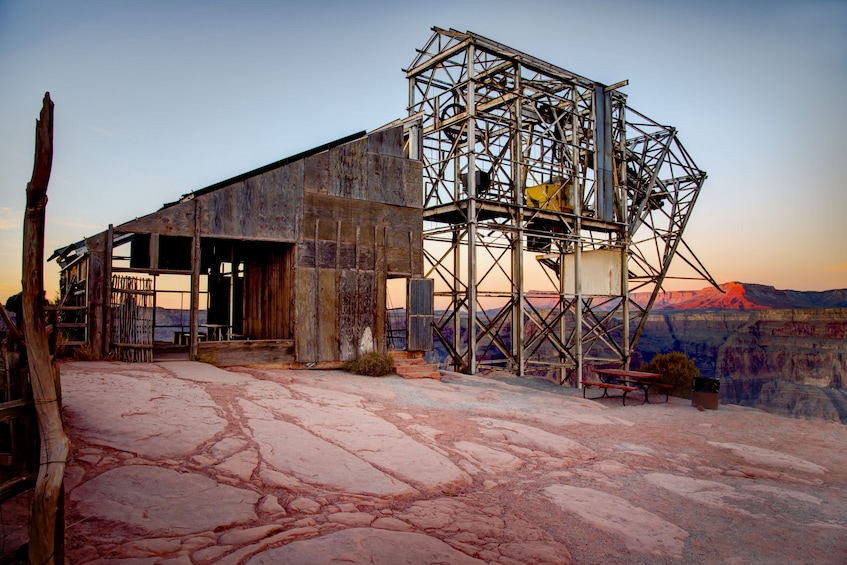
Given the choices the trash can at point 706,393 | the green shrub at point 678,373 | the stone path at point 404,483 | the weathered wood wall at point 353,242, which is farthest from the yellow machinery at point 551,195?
the stone path at point 404,483

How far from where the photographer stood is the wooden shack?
12.4 m

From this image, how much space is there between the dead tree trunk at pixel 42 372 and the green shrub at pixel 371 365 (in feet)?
33.9

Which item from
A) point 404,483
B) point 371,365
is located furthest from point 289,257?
point 404,483

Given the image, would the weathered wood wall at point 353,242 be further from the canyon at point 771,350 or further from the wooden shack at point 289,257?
the canyon at point 771,350

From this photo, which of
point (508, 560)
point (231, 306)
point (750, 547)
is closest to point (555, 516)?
point (508, 560)

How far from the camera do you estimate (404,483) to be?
588cm

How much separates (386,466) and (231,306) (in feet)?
47.6

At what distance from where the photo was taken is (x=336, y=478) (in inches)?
228

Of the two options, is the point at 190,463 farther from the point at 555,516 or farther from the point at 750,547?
the point at 750,547

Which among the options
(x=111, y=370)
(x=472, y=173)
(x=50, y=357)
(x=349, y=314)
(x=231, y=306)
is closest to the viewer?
(x=50, y=357)

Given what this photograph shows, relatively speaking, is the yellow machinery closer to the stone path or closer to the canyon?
the stone path

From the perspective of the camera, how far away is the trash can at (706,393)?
44.5 ft

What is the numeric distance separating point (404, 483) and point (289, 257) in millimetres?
9407

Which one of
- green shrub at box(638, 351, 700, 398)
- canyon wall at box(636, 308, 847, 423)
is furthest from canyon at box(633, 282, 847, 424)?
green shrub at box(638, 351, 700, 398)
